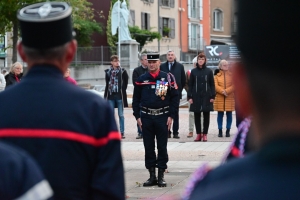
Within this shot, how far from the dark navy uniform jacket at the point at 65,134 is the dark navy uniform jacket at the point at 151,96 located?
22.1 ft

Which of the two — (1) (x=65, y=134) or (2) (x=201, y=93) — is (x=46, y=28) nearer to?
→ (1) (x=65, y=134)

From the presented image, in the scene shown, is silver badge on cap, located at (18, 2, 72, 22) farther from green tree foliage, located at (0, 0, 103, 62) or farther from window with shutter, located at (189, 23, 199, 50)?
window with shutter, located at (189, 23, 199, 50)

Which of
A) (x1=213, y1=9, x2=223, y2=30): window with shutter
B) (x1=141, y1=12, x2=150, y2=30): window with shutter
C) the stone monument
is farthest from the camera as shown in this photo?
(x1=213, y1=9, x2=223, y2=30): window with shutter

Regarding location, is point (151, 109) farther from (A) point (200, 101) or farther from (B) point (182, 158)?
(A) point (200, 101)

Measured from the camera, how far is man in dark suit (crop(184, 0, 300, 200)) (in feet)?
4.64

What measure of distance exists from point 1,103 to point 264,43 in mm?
2128

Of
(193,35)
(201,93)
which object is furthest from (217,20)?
(201,93)

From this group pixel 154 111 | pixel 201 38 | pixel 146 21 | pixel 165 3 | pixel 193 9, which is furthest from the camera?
pixel 201 38

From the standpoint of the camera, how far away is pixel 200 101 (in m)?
15.9

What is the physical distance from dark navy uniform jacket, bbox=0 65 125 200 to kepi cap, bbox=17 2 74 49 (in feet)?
0.47

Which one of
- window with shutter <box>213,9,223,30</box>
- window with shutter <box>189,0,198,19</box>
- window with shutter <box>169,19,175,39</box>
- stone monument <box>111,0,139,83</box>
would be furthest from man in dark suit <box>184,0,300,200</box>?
window with shutter <box>213,9,223,30</box>

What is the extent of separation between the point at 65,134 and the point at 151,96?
6911 mm

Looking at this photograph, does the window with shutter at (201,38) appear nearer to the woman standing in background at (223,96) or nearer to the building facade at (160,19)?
the building facade at (160,19)

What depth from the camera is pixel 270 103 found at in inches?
57.8
